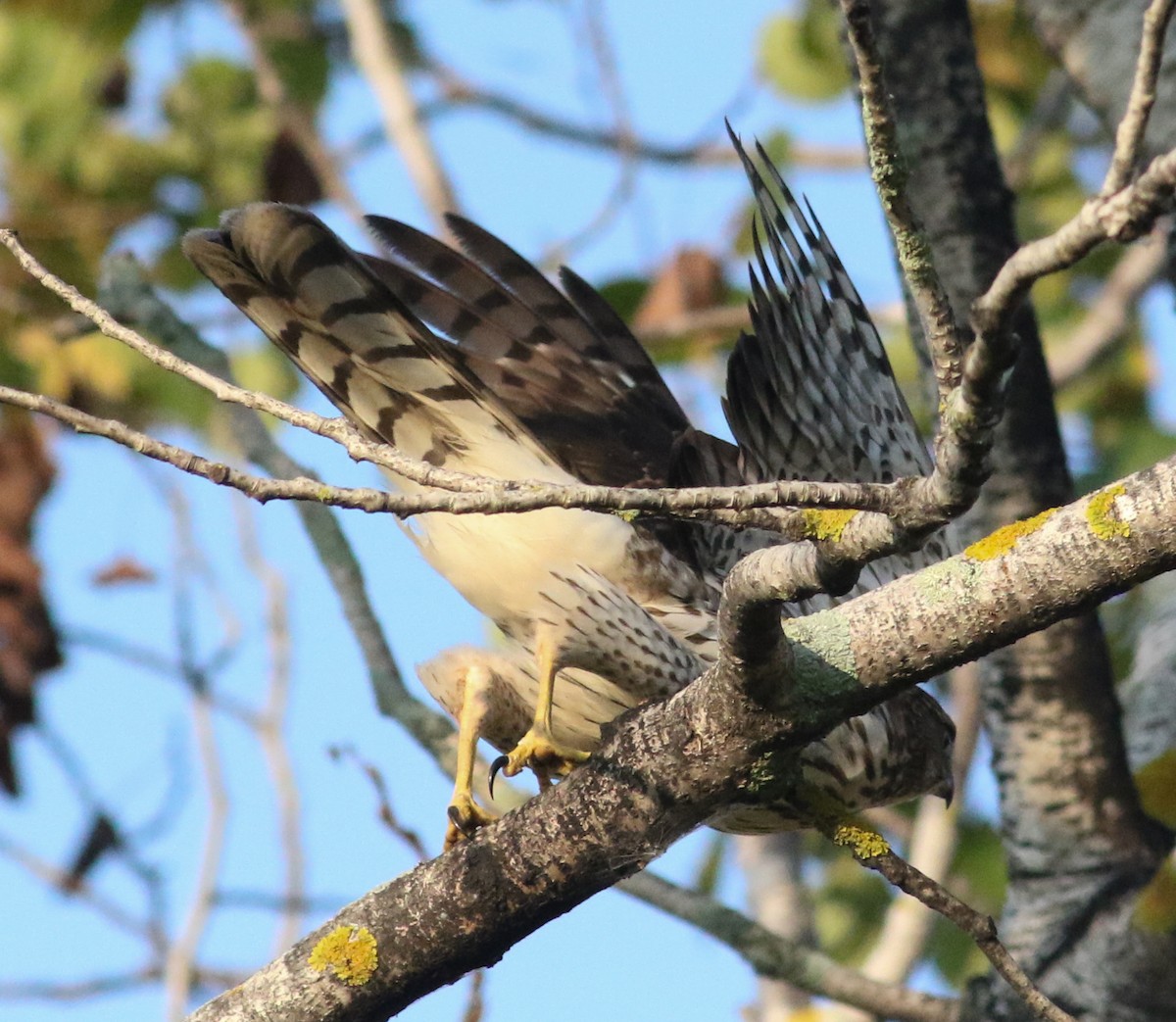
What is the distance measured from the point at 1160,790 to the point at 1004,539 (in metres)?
A: 1.83

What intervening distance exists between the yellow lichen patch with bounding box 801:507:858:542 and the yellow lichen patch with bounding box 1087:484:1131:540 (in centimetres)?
29

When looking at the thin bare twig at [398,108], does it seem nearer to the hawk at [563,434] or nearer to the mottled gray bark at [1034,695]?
the hawk at [563,434]

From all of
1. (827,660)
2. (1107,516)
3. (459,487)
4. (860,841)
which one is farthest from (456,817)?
(1107,516)

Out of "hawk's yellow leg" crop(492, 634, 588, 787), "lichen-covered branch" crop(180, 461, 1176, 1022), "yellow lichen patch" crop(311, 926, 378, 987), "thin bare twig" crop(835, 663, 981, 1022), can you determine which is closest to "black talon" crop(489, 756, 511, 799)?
"hawk's yellow leg" crop(492, 634, 588, 787)

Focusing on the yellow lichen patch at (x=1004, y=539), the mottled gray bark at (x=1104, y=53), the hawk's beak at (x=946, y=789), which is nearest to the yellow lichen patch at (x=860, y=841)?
the yellow lichen patch at (x=1004, y=539)

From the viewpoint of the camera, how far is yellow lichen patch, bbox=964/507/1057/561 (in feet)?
6.36

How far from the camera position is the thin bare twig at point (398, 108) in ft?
17.8

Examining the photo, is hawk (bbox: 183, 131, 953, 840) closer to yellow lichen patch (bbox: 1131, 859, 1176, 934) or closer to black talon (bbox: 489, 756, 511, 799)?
black talon (bbox: 489, 756, 511, 799)

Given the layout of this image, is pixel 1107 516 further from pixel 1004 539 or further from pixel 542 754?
pixel 542 754

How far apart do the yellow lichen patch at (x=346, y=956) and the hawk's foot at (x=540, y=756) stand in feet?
2.22

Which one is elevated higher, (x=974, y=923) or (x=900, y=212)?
(x=900, y=212)

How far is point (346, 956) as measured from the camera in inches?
89.7

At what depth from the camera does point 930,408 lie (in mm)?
3764

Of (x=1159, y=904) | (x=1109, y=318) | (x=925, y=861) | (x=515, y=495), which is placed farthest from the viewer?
(x=1109, y=318)
